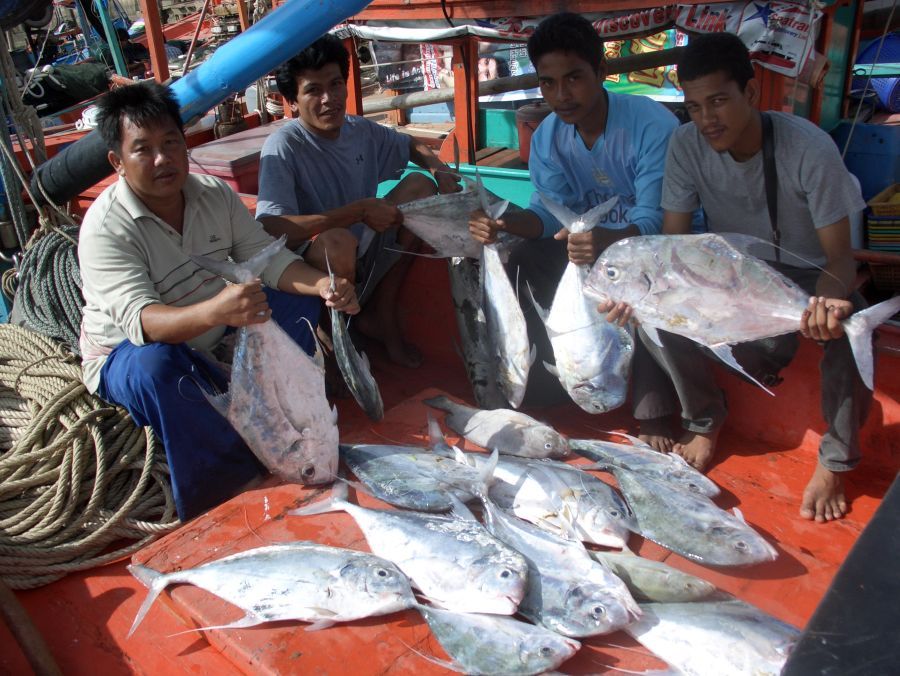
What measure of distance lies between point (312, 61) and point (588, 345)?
1908mm

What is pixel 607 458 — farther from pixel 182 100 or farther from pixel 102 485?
pixel 182 100

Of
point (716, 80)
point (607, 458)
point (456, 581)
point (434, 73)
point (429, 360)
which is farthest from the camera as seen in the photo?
point (434, 73)

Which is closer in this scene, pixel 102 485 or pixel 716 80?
pixel 716 80

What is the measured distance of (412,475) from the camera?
2648 millimetres

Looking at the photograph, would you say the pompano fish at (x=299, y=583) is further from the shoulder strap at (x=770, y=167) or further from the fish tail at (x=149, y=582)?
the shoulder strap at (x=770, y=167)

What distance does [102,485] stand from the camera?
9.26ft

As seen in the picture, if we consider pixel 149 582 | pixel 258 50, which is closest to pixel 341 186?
pixel 258 50

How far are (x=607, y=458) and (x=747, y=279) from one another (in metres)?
0.88

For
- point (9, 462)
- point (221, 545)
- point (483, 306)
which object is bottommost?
point (221, 545)

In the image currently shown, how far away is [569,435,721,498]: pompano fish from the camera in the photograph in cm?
260

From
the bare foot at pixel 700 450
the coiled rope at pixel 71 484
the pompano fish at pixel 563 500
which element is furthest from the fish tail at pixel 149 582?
the bare foot at pixel 700 450

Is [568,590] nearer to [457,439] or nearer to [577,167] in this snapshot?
[457,439]

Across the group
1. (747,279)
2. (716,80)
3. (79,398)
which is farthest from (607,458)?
(79,398)

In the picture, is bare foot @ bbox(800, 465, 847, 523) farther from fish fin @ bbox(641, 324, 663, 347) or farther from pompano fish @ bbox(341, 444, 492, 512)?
pompano fish @ bbox(341, 444, 492, 512)
